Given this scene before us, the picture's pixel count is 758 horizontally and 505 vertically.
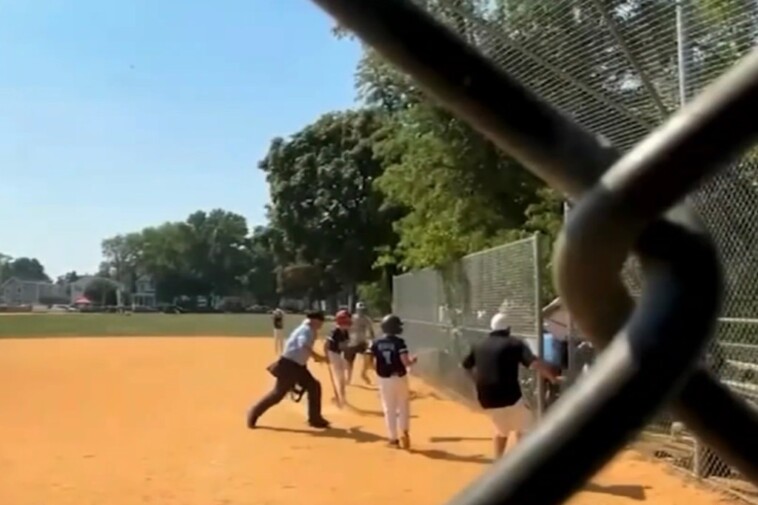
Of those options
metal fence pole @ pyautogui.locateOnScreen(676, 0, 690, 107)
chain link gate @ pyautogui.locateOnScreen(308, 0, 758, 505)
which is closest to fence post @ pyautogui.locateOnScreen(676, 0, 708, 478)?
metal fence pole @ pyautogui.locateOnScreen(676, 0, 690, 107)

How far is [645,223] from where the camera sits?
0.85m

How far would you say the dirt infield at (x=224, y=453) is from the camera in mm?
10359

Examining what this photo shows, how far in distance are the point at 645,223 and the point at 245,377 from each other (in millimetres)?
24717

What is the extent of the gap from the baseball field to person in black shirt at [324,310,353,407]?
1.01ft

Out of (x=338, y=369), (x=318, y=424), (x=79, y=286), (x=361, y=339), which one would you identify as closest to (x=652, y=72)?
(x=318, y=424)

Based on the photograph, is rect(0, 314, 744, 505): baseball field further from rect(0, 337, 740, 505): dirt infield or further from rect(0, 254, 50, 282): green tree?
rect(0, 254, 50, 282): green tree

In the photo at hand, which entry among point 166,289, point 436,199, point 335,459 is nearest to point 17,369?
point 436,199

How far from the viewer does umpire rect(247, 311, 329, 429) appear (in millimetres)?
15727

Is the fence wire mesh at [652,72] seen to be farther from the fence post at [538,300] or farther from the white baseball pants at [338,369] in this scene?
the white baseball pants at [338,369]

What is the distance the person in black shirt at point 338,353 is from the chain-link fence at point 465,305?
1898 mm

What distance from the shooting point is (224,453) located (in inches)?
513

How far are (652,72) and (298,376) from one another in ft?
24.7

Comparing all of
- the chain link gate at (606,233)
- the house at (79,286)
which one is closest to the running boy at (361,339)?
the chain link gate at (606,233)

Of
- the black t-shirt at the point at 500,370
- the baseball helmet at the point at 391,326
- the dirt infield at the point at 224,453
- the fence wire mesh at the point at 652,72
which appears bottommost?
the dirt infield at the point at 224,453
